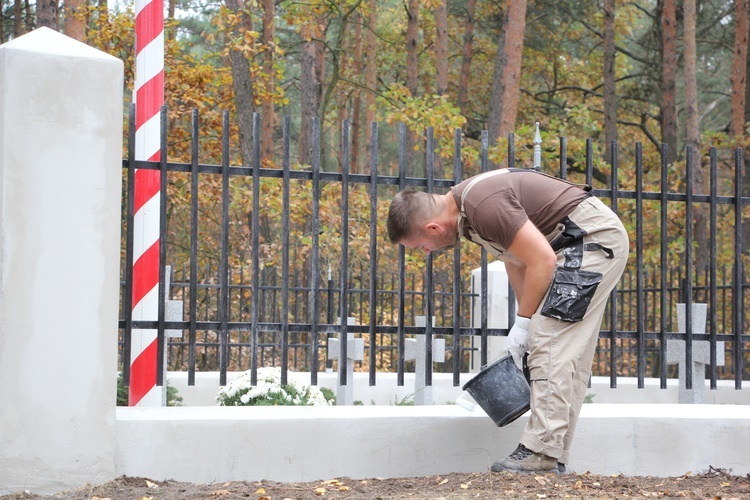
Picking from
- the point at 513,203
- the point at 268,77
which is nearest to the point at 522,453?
the point at 513,203

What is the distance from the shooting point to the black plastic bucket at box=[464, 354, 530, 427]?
4094 mm

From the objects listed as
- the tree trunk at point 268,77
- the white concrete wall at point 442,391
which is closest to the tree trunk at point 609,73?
the tree trunk at point 268,77

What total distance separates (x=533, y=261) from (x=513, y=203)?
28 cm

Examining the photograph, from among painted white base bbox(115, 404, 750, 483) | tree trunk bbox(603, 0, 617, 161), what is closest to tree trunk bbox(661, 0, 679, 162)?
tree trunk bbox(603, 0, 617, 161)

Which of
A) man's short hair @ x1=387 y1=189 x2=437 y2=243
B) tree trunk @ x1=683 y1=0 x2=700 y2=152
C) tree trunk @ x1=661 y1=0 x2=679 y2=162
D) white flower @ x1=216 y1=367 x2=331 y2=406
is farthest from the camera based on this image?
tree trunk @ x1=661 y1=0 x2=679 y2=162

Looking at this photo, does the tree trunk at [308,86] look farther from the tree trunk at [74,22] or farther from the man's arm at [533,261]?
the man's arm at [533,261]

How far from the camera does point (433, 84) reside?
2728 centimetres

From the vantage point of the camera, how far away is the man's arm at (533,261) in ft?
12.4

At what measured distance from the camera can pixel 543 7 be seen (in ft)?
73.9

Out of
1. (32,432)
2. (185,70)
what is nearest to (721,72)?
(185,70)

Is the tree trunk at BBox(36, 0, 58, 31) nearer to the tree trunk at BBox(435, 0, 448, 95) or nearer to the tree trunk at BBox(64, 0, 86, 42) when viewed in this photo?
the tree trunk at BBox(64, 0, 86, 42)

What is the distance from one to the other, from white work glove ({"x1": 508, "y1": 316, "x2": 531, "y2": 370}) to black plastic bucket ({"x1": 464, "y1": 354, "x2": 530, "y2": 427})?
0.07 metres

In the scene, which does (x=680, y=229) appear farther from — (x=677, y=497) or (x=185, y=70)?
(x=677, y=497)

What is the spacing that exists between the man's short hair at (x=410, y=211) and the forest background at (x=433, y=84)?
269 inches
